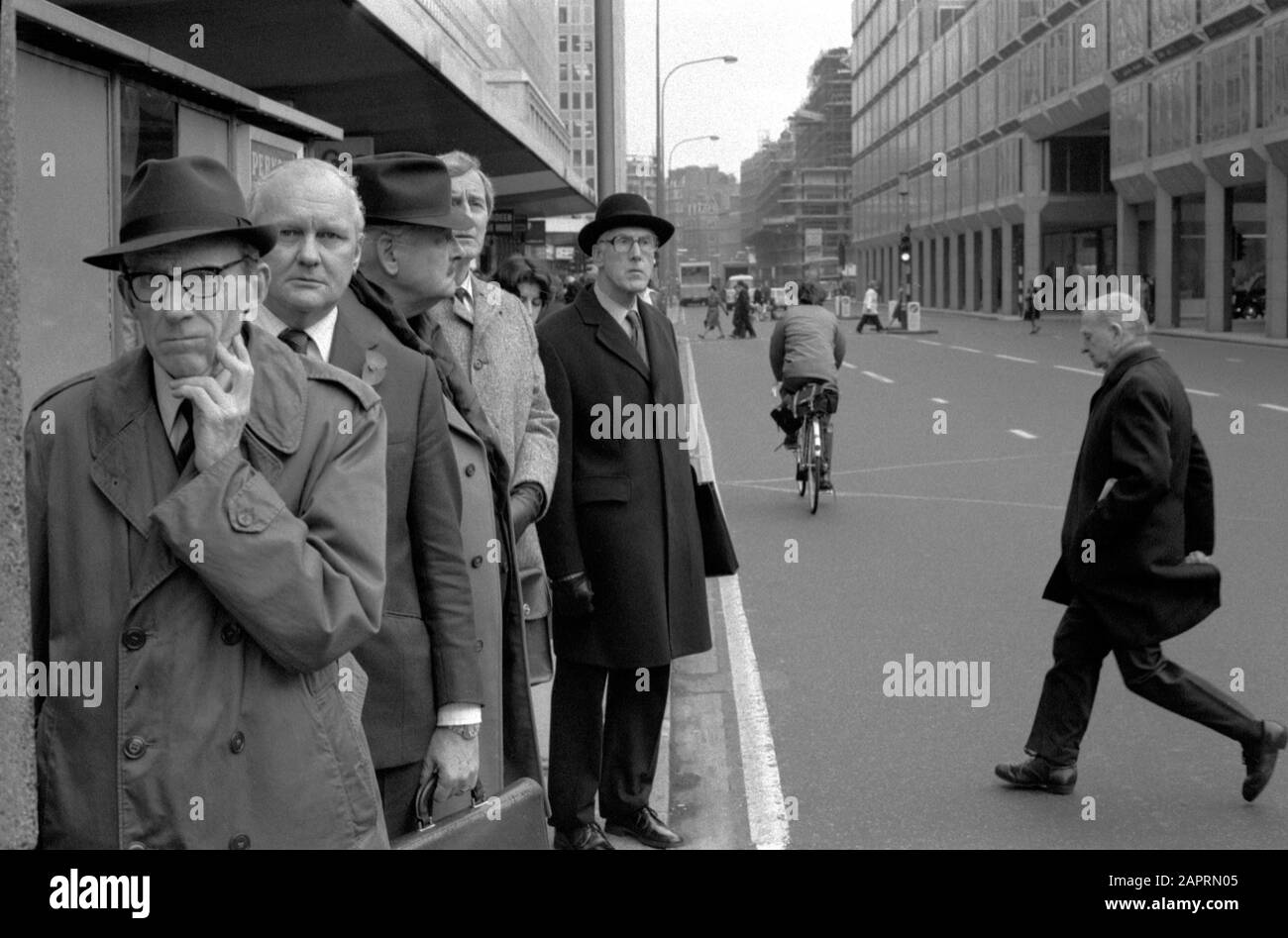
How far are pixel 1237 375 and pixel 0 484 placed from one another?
29300mm

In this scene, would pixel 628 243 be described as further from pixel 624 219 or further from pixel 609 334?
pixel 609 334

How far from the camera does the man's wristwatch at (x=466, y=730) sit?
3.25 meters

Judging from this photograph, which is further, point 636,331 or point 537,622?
point 636,331

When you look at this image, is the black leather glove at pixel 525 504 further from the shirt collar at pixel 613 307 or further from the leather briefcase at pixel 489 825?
the leather briefcase at pixel 489 825

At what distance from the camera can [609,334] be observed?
212 inches

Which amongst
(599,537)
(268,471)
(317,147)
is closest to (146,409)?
(268,471)

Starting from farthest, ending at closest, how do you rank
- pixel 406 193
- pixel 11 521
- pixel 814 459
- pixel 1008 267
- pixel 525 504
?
pixel 1008 267
pixel 814 459
pixel 525 504
pixel 406 193
pixel 11 521

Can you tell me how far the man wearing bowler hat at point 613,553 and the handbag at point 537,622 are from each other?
522mm

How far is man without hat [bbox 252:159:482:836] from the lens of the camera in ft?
10.5

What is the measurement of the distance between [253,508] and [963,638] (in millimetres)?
6715

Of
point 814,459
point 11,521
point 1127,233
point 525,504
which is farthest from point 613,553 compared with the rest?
point 1127,233

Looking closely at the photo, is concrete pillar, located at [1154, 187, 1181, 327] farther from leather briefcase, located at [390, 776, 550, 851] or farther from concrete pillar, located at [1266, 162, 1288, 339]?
leather briefcase, located at [390, 776, 550, 851]
